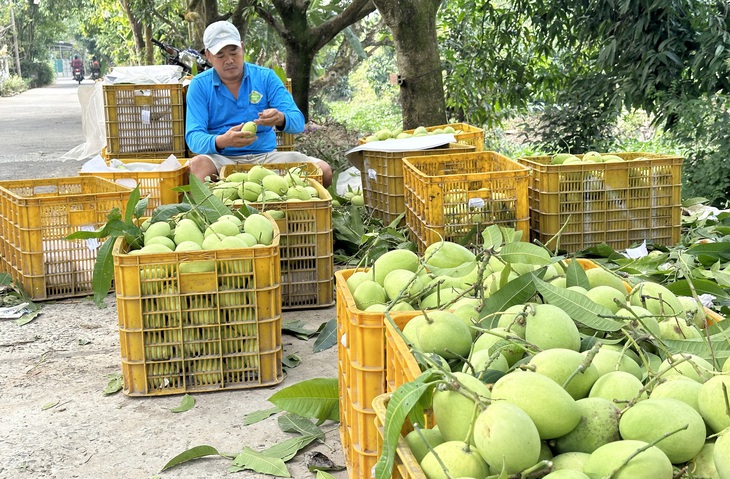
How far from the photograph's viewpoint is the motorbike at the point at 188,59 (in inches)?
408

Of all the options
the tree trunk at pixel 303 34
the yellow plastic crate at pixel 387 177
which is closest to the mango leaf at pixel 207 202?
the yellow plastic crate at pixel 387 177

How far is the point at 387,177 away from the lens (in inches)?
219

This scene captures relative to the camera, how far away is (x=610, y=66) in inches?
Result: 295

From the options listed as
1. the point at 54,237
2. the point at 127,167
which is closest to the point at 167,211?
the point at 54,237

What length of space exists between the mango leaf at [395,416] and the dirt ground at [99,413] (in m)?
1.15

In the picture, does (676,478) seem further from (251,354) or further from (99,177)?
(99,177)

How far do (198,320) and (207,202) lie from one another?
74 cm

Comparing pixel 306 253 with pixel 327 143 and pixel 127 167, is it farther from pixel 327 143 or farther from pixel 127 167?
pixel 327 143

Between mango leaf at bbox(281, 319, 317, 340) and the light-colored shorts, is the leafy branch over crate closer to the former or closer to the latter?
mango leaf at bbox(281, 319, 317, 340)

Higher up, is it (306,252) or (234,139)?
(234,139)

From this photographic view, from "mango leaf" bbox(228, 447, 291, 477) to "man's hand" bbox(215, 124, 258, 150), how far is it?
295cm

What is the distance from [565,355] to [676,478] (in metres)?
0.34

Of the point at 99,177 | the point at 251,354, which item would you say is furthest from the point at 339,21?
the point at 251,354

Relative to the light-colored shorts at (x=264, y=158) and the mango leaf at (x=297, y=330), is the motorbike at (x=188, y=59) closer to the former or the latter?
the light-colored shorts at (x=264, y=158)
